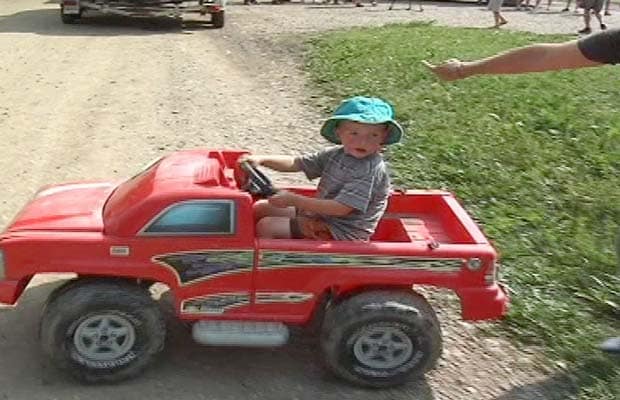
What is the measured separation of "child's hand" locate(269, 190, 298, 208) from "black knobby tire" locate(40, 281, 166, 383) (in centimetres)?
69

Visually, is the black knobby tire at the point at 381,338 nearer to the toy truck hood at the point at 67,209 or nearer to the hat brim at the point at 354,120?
the hat brim at the point at 354,120

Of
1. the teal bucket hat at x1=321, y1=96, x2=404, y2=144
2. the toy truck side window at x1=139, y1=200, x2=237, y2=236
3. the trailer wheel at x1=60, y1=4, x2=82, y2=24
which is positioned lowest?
the trailer wheel at x1=60, y1=4, x2=82, y2=24

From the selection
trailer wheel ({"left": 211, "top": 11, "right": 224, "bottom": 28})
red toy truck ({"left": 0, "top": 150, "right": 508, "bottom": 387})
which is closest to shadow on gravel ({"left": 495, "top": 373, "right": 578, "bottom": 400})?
red toy truck ({"left": 0, "top": 150, "right": 508, "bottom": 387})

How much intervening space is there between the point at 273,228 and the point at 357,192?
0.44 meters

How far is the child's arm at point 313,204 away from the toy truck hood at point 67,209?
0.80 metres

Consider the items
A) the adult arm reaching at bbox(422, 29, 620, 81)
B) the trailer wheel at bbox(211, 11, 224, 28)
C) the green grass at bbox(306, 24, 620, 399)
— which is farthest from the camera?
the trailer wheel at bbox(211, 11, 224, 28)

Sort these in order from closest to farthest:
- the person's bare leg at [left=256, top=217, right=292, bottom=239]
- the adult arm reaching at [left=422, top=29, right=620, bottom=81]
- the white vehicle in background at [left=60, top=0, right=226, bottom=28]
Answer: the adult arm reaching at [left=422, top=29, right=620, bottom=81] < the person's bare leg at [left=256, top=217, right=292, bottom=239] < the white vehicle in background at [left=60, top=0, right=226, bottom=28]

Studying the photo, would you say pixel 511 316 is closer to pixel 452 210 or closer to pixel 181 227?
pixel 452 210

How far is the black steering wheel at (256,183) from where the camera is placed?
12.1ft

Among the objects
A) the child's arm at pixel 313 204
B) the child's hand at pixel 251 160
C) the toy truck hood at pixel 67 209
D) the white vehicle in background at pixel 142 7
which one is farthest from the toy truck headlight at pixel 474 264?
the white vehicle in background at pixel 142 7

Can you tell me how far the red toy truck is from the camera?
3.38 meters

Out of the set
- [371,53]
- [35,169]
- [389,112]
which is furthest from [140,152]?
[371,53]

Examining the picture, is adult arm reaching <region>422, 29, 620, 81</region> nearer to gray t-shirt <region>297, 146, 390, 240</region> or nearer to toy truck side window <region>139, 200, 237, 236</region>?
A: gray t-shirt <region>297, 146, 390, 240</region>

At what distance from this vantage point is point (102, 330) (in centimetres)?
343
